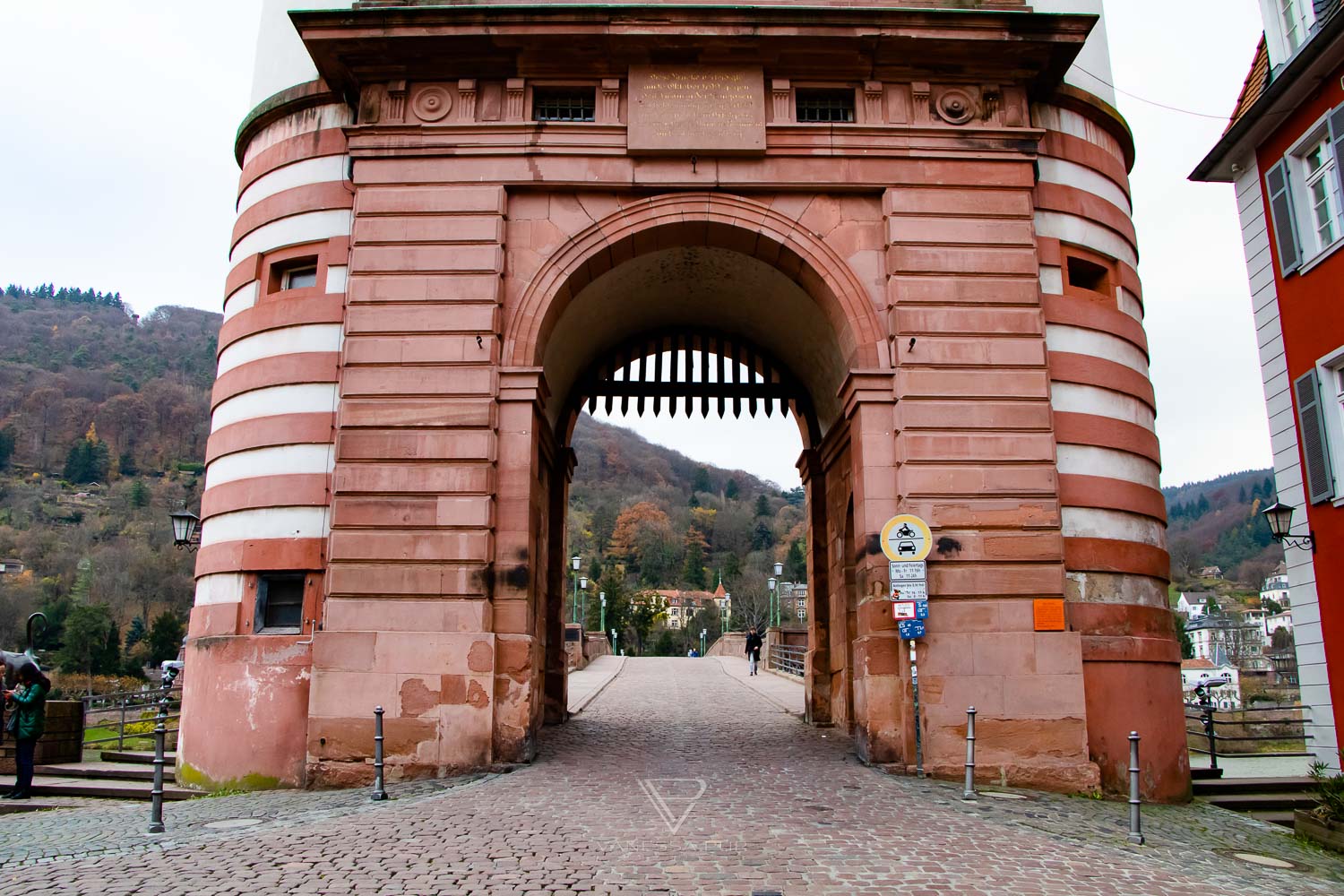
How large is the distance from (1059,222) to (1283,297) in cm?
393

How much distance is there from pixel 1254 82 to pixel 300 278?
15.7m

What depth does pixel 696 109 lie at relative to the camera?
575 inches

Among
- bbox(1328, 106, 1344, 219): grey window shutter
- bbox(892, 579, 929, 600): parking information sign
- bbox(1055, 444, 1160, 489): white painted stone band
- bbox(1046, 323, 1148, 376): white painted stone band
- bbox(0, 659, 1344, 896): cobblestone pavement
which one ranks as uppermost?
bbox(1328, 106, 1344, 219): grey window shutter

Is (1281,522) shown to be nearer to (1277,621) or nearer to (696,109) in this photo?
(696,109)

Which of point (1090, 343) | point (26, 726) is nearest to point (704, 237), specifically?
point (1090, 343)

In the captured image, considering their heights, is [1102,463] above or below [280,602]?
above

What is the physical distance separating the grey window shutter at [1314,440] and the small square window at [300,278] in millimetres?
14773

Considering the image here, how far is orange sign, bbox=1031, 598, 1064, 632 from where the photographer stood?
1306cm

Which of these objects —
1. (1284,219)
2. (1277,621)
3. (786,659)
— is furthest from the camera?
(1277,621)

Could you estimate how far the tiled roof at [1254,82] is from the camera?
53.5ft

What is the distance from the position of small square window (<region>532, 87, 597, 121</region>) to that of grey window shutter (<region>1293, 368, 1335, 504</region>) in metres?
11.2

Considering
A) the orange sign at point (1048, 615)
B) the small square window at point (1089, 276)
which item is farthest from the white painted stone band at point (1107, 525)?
the small square window at point (1089, 276)

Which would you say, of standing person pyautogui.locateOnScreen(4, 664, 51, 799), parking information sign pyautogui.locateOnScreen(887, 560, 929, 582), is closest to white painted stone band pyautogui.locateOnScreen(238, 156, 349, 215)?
standing person pyautogui.locateOnScreen(4, 664, 51, 799)

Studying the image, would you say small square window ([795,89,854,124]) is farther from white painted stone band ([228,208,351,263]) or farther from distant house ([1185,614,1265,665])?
distant house ([1185,614,1265,665])
